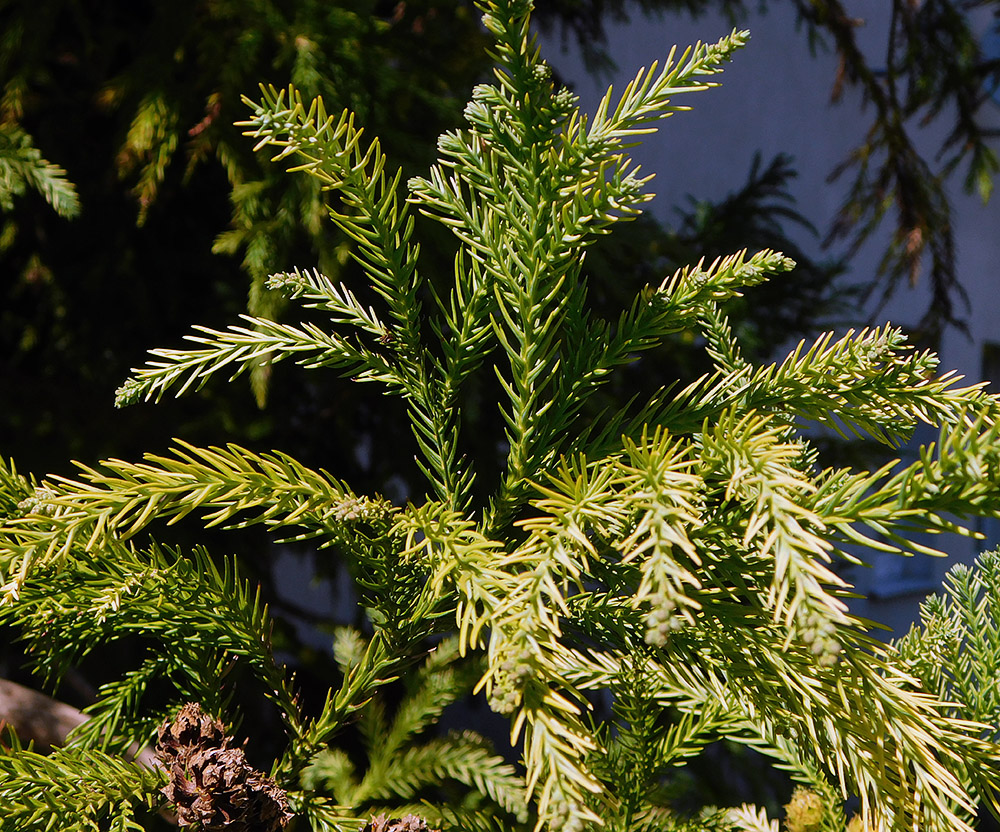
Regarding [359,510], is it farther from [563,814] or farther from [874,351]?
[874,351]

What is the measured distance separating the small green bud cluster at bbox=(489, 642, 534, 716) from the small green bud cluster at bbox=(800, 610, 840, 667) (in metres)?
0.13

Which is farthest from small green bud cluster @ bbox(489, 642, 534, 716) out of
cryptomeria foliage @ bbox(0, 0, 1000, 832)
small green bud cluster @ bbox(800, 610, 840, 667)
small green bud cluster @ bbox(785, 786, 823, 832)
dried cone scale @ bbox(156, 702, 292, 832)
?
small green bud cluster @ bbox(785, 786, 823, 832)

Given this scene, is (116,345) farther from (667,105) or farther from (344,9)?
(667,105)

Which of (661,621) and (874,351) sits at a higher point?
(874,351)

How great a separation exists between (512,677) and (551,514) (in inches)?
7.9

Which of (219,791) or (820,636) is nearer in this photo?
(820,636)

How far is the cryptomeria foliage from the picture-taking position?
0.45 metres

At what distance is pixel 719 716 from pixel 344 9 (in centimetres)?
115

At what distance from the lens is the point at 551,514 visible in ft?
1.95

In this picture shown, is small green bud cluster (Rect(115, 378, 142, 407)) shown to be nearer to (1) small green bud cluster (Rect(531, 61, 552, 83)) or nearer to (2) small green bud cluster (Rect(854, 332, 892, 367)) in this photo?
(1) small green bud cluster (Rect(531, 61, 552, 83))

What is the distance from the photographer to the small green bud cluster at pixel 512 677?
15.9 inches

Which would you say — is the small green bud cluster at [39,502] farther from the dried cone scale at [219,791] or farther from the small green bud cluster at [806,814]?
the small green bud cluster at [806,814]

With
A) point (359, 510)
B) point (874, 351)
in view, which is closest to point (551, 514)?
point (359, 510)

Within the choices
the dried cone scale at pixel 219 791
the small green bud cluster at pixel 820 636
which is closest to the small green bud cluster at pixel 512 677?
the small green bud cluster at pixel 820 636
